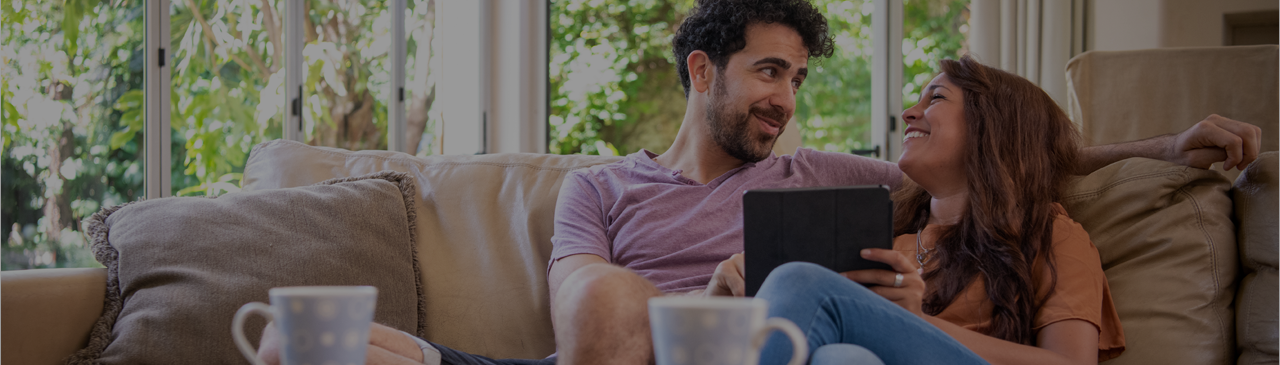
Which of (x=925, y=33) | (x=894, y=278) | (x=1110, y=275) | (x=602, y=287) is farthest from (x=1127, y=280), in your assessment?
(x=925, y=33)

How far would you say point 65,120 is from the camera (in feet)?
7.22

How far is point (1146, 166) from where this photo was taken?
146cm

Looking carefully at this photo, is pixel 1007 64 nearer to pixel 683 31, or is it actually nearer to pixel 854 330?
pixel 683 31

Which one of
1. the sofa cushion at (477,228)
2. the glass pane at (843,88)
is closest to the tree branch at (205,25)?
the sofa cushion at (477,228)

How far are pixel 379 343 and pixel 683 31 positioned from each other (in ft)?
3.38

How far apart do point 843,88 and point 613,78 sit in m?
1.44

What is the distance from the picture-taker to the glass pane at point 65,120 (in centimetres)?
209

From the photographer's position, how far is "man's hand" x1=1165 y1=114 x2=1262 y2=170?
1.33 meters

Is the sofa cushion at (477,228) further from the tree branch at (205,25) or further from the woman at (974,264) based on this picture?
the tree branch at (205,25)

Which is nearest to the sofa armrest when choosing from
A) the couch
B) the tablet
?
the couch

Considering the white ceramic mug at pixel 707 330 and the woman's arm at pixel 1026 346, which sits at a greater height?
the white ceramic mug at pixel 707 330

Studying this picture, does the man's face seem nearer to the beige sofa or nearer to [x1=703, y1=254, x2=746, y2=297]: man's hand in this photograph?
Answer: the beige sofa

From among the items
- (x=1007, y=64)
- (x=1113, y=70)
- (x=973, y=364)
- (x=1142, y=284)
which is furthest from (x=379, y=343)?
(x=1007, y=64)

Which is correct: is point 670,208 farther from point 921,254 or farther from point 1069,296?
point 1069,296
